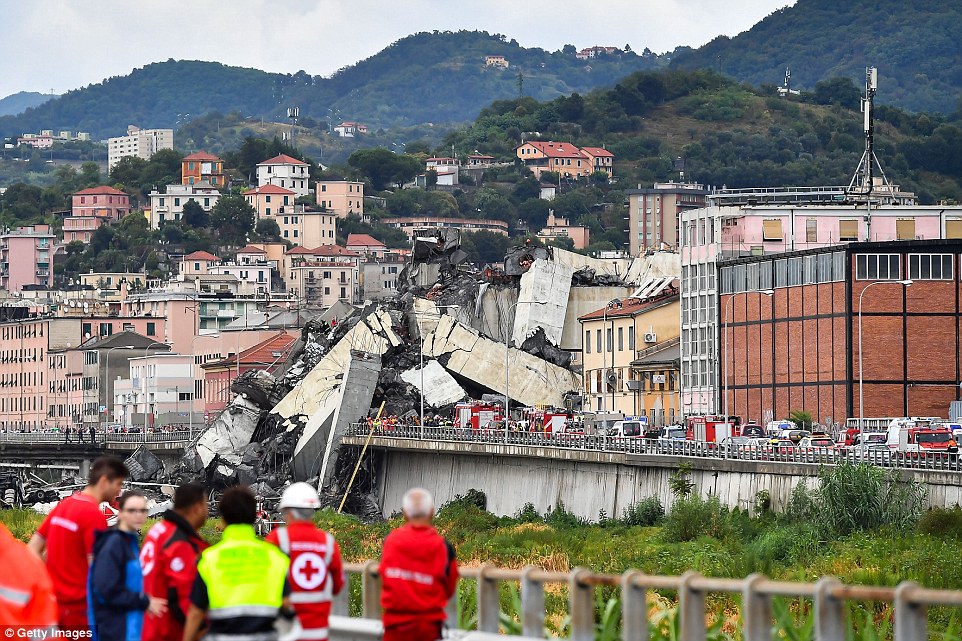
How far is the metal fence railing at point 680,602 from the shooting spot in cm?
1547

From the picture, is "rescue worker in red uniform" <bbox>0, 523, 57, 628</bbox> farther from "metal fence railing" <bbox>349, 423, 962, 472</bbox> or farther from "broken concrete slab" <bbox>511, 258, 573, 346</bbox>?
"broken concrete slab" <bbox>511, 258, 573, 346</bbox>

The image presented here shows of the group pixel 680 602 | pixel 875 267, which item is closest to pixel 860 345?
pixel 875 267

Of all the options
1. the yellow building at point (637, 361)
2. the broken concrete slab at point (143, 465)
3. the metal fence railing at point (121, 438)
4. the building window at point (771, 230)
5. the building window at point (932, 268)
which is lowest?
the broken concrete slab at point (143, 465)

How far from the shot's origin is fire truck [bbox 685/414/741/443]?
73562mm

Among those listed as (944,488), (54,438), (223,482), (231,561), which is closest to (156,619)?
(231,561)

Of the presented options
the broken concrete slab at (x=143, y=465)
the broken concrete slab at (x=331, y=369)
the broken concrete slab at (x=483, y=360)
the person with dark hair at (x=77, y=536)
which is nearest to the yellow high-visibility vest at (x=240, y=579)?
the person with dark hair at (x=77, y=536)

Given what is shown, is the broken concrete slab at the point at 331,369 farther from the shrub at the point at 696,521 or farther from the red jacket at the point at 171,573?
the red jacket at the point at 171,573

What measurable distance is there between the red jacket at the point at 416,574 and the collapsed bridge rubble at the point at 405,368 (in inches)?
2889

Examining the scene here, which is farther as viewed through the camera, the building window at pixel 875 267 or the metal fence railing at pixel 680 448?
the building window at pixel 875 267

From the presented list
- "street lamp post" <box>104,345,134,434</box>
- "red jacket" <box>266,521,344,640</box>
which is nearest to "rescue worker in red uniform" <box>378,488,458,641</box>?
"red jacket" <box>266,521,344,640</box>

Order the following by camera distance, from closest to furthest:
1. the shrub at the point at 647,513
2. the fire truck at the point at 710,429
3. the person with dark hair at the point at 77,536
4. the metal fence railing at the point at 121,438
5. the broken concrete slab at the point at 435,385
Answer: the person with dark hair at the point at 77,536, the shrub at the point at 647,513, the fire truck at the point at 710,429, the broken concrete slab at the point at 435,385, the metal fence railing at the point at 121,438

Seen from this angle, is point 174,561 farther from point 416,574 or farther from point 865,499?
point 865,499

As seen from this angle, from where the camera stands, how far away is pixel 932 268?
84.4 meters

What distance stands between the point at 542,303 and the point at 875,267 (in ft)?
110
